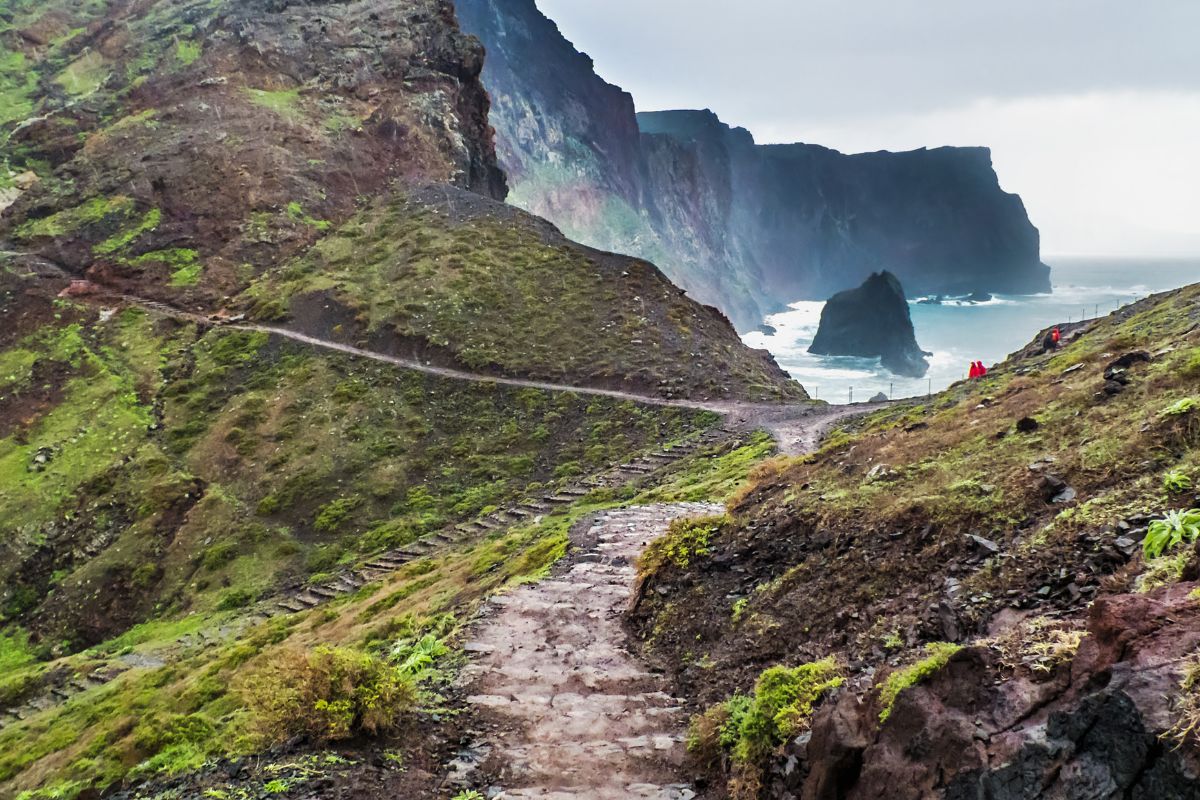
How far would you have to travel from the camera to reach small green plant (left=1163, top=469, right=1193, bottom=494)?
686 centimetres

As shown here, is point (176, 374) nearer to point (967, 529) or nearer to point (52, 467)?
point (52, 467)

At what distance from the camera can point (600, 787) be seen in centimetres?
834

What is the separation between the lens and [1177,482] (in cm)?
693

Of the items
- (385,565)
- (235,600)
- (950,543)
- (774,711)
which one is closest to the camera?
(774,711)

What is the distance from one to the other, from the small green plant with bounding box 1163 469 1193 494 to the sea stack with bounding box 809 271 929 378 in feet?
530

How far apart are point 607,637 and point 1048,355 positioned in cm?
2200

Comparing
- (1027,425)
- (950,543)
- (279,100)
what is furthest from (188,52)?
Answer: (950,543)

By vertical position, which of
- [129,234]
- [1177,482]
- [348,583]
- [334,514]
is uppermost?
[129,234]

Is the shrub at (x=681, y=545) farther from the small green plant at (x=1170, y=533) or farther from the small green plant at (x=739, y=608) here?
the small green plant at (x=1170, y=533)

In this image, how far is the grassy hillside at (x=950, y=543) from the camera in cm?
669

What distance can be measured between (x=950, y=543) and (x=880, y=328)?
6573 inches

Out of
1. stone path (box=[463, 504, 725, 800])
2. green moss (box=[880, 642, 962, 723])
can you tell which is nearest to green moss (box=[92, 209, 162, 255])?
stone path (box=[463, 504, 725, 800])

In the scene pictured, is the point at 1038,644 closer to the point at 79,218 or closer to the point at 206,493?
the point at 206,493

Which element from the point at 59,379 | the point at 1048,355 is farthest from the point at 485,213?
the point at 1048,355
